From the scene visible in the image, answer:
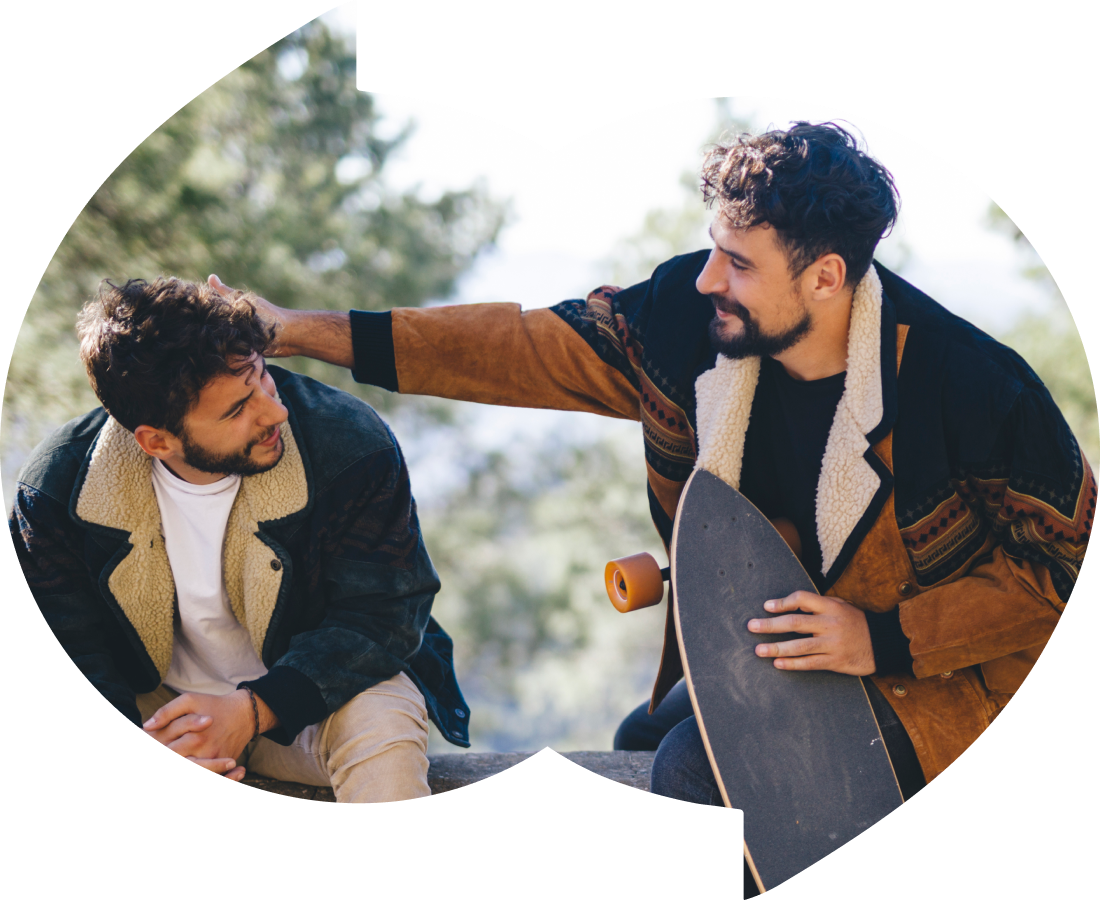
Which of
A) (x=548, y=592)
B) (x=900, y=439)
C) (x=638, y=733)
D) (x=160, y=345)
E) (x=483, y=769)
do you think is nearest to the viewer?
(x=160, y=345)

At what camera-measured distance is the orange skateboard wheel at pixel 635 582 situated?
179 cm

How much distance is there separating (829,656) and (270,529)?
3.61ft

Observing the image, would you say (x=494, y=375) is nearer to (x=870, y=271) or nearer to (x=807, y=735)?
(x=870, y=271)

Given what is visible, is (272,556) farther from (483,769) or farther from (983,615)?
(983,615)

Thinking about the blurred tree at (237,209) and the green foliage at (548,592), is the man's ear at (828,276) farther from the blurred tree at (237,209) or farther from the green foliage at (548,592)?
the green foliage at (548,592)

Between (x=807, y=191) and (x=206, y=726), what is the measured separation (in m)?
1.49

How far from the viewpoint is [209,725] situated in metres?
1.77

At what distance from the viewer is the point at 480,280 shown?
3.85m

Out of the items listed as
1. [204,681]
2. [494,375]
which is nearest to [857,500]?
[494,375]

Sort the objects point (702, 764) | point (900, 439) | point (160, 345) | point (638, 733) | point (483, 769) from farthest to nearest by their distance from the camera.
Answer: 1. point (638, 733)
2. point (483, 769)
3. point (702, 764)
4. point (900, 439)
5. point (160, 345)

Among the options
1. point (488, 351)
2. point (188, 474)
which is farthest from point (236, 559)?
point (488, 351)

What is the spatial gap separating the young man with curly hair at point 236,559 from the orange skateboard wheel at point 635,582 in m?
0.39

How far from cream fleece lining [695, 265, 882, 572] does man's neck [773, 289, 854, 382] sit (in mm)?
19

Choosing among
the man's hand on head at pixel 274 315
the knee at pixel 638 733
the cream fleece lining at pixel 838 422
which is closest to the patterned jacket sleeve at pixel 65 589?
the man's hand on head at pixel 274 315
